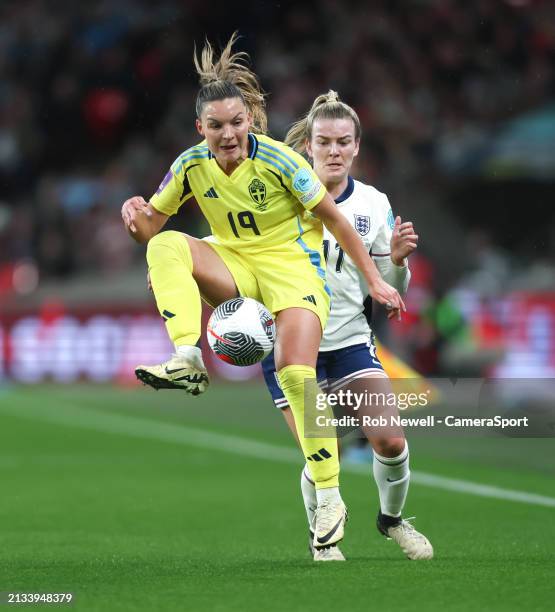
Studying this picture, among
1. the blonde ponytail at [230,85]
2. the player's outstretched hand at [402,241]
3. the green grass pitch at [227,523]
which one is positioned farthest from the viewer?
the player's outstretched hand at [402,241]

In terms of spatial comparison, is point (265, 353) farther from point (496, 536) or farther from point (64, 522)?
point (64, 522)

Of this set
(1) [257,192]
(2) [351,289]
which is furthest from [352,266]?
(1) [257,192]

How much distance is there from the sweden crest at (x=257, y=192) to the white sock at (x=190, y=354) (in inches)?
27.9

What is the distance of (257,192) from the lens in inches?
232

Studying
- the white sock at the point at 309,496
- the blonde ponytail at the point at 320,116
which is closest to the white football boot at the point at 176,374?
the white sock at the point at 309,496

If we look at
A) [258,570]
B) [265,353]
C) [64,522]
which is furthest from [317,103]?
[64,522]

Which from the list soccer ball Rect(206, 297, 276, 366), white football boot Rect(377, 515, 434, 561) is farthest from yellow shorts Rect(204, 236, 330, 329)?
white football boot Rect(377, 515, 434, 561)

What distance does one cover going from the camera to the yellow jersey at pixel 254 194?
5842mm

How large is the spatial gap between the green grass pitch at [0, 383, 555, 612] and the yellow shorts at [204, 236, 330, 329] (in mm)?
1120

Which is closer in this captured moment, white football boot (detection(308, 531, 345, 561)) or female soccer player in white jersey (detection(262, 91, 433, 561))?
white football boot (detection(308, 531, 345, 561))

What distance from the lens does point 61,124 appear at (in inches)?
825

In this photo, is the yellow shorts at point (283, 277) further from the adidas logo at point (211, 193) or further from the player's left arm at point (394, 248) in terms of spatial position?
the player's left arm at point (394, 248)

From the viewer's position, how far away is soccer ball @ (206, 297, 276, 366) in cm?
566

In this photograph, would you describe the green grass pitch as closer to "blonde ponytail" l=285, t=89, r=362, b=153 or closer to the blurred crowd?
"blonde ponytail" l=285, t=89, r=362, b=153
